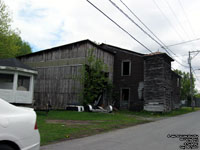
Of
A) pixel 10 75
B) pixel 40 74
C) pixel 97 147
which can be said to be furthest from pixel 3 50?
pixel 97 147

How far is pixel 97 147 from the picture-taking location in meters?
6.22

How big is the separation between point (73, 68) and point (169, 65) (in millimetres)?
12993

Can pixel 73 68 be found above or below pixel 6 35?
below

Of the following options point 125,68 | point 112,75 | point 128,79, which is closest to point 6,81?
point 112,75

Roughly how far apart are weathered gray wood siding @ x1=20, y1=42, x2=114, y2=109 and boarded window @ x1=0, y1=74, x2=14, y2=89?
6.42 meters

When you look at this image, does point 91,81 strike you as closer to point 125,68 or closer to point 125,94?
point 125,94

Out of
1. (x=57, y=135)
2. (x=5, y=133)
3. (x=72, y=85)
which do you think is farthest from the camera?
(x=72, y=85)

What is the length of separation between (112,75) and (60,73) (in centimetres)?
704

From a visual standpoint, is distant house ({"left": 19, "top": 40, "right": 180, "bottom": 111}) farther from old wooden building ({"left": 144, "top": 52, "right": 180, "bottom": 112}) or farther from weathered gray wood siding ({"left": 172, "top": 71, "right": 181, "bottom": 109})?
weathered gray wood siding ({"left": 172, "top": 71, "right": 181, "bottom": 109})

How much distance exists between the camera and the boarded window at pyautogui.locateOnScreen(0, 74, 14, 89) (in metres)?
15.0

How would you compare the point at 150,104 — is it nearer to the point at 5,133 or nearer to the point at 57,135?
the point at 57,135

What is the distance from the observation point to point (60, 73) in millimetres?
21828

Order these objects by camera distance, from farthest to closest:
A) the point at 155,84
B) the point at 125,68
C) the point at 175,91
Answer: the point at 175,91 → the point at 125,68 → the point at 155,84

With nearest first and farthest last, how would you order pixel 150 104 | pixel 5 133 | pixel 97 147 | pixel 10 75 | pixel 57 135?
pixel 5 133
pixel 97 147
pixel 57 135
pixel 10 75
pixel 150 104
